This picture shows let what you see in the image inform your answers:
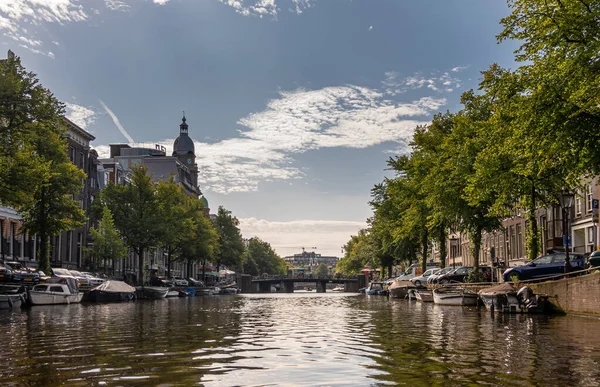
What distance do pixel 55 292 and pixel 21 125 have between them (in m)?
14.1

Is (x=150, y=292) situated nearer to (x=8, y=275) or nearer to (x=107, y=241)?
(x=107, y=241)

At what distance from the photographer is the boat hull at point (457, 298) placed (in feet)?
132

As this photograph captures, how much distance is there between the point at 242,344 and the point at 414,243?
54.9 meters

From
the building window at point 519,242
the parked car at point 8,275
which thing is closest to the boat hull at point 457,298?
the building window at point 519,242

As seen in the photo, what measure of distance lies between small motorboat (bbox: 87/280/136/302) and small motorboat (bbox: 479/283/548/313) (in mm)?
32326

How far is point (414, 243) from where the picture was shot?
7038cm

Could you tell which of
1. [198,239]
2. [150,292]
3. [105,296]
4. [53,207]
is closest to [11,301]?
[53,207]

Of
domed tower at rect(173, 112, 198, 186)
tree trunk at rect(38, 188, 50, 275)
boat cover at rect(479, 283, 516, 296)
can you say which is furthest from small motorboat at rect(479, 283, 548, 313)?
domed tower at rect(173, 112, 198, 186)

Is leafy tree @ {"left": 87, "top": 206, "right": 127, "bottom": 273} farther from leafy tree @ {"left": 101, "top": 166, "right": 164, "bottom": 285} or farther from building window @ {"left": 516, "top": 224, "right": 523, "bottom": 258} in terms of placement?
building window @ {"left": 516, "top": 224, "right": 523, "bottom": 258}

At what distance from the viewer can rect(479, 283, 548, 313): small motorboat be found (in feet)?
101

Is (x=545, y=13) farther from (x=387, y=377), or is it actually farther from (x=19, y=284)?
(x=19, y=284)

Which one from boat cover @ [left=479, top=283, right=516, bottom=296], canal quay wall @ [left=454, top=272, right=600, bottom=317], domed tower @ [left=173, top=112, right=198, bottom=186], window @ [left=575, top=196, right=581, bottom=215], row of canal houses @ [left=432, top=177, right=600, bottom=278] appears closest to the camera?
canal quay wall @ [left=454, top=272, right=600, bottom=317]

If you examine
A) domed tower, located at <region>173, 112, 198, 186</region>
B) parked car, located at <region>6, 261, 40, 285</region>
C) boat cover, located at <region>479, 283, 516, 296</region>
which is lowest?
boat cover, located at <region>479, 283, 516, 296</region>

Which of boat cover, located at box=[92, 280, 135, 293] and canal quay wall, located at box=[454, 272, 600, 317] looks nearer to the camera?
canal quay wall, located at box=[454, 272, 600, 317]
